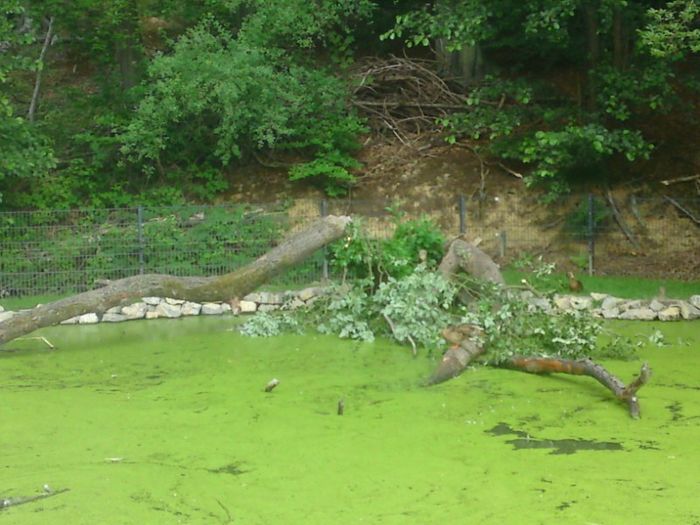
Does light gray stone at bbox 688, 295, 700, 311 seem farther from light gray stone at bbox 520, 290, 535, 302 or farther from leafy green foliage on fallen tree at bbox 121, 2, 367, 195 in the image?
leafy green foliage on fallen tree at bbox 121, 2, 367, 195

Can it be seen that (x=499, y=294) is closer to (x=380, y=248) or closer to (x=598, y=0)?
(x=380, y=248)

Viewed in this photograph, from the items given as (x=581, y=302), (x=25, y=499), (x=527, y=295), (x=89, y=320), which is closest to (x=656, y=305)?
(x=581, y=302)

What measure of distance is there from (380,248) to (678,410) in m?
5.00

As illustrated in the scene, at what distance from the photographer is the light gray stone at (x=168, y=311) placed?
44.1ft

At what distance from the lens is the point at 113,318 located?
13.3 metres

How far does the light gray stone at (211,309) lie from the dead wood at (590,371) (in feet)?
18.1

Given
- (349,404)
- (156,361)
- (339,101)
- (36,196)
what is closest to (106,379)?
(156,361)

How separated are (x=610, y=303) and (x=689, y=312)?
961mm

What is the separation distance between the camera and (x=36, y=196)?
16547 millimetres

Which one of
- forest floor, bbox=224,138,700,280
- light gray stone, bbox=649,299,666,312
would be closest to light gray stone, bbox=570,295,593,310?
light gray stone, bbox=649,299,666,312

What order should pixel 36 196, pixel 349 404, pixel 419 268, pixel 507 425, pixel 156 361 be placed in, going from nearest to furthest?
pixel 507 425 < pixel 349 404 < pixel 156 361 < pixel 419 268 < pixel 36 196

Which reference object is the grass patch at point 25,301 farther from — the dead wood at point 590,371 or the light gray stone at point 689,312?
the light gray stone at point 689,312

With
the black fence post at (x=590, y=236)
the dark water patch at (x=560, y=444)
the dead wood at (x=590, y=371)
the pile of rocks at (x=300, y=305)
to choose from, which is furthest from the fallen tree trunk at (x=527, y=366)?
the black fence post at (x=590, y=236)

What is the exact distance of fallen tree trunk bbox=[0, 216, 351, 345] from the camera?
34.4 ft
